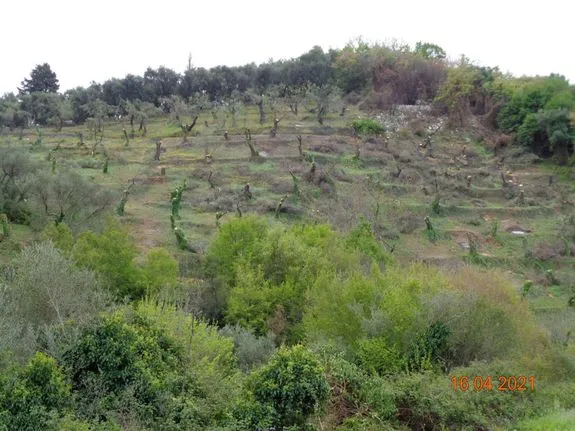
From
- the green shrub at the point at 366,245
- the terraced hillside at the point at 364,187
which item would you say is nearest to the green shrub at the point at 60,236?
the terraced hillside at the point at 364,187

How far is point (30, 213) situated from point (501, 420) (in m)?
36.0

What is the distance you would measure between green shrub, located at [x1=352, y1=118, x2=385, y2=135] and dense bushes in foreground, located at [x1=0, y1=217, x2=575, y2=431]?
44.0m

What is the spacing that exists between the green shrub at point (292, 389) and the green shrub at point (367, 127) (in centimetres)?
6357

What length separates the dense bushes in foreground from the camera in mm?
15438

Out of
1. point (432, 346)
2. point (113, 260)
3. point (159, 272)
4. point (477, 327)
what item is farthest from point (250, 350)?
point (113, 260)

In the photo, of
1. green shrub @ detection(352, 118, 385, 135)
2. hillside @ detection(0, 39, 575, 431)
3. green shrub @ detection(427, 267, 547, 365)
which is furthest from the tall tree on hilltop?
green shrub @ detection(427, 267, 547, 365)

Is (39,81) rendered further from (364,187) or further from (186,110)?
(364,187)

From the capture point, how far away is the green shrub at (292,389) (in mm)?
15328

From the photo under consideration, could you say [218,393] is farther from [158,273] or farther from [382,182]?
[382,182]

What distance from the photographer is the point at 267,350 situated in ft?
88.3

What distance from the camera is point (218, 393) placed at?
17312 mm

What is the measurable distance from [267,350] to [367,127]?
54.8 metres

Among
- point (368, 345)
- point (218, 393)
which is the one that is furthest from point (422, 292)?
point (218, 393)
